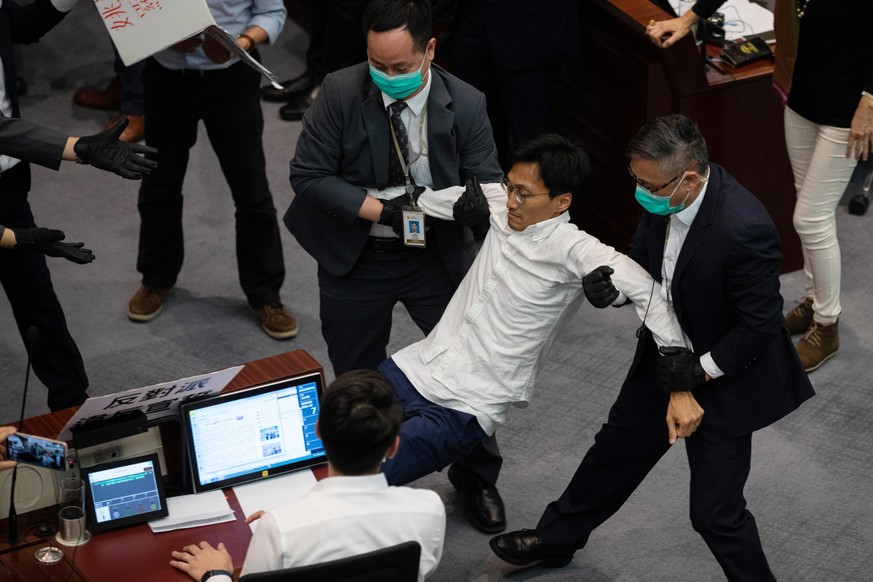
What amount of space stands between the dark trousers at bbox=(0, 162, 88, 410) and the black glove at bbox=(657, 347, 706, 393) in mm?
1922

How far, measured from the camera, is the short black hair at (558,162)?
3.09m

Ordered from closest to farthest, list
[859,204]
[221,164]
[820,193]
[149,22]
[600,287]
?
[600,287] < [149,22] < [820,193] < [221,164] < [859,204]

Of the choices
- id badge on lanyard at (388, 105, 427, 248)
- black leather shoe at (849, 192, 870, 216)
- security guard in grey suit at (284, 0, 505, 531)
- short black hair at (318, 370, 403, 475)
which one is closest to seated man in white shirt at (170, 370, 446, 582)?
short black hair at (318, 370, 403, 475)

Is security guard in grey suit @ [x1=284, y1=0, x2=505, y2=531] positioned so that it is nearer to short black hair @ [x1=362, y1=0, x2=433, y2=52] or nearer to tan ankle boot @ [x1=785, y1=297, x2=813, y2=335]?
short black hair @ [x1=362, y1=0, x2=433, y2=52]

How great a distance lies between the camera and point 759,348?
9.48 ft

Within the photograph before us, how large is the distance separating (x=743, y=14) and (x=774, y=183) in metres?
0.73

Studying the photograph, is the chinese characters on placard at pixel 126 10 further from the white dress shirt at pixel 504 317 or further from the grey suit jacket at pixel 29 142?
the white dress shirt at pixel 504 317

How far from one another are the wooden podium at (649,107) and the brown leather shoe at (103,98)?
2473mm

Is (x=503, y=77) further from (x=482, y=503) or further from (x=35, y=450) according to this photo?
(x=35, y=450)

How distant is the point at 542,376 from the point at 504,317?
135cm

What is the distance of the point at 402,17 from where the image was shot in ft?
10.6

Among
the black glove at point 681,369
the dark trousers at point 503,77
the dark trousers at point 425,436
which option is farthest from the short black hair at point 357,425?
the dark trousers at point 503,77

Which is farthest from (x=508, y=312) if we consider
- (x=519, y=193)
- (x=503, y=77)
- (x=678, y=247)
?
(x=503, y=77)

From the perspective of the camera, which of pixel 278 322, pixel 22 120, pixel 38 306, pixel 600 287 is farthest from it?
pixel 278 322
